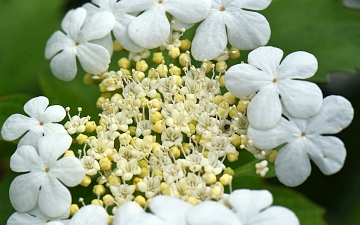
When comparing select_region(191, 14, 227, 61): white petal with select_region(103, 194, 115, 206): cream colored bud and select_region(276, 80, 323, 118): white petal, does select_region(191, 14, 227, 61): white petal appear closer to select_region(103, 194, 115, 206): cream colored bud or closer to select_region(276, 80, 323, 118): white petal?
select_region(276, 80, 323, 118): white petal

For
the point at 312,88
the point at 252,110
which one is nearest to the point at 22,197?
the point at 252,110

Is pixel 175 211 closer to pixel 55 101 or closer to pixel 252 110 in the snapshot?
pixel 252 110

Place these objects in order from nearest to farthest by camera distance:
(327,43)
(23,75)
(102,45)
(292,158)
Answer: (292,158) → (102,45) → (327,43) → (23,75)

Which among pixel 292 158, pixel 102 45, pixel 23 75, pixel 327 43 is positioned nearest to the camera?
pixel 292 158

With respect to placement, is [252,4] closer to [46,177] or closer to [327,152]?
[327,152]

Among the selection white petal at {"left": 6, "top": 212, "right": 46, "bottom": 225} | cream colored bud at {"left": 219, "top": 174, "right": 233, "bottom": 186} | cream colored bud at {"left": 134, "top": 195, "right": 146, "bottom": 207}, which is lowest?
white petal at {"left": 6, "top": 212, "right": 46, "bottom": 225}

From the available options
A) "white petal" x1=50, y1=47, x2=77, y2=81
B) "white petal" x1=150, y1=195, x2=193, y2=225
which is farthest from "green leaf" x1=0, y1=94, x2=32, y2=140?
"white petal" x1=150, y1=195, x2=193, y2=225

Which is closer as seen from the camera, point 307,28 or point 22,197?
point 22,197
